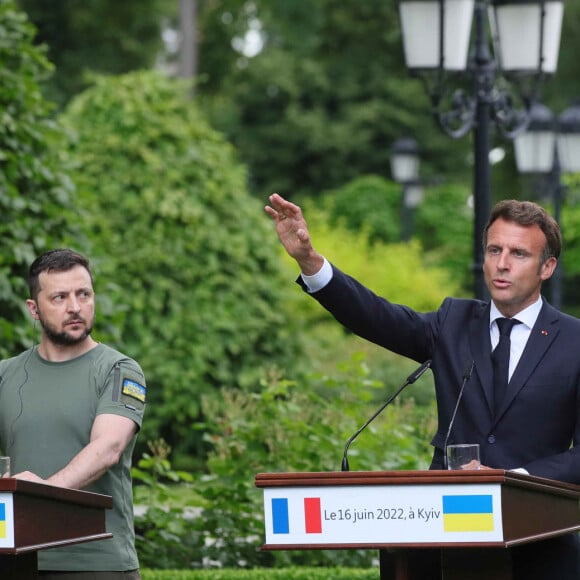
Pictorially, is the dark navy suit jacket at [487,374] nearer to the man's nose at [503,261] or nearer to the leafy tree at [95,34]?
the man's nose at [503,261]

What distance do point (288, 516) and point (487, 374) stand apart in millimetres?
811

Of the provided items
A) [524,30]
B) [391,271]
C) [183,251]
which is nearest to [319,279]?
[524,30]

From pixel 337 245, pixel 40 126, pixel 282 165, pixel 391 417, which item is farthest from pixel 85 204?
pixel 282 165

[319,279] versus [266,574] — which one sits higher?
[319,279]

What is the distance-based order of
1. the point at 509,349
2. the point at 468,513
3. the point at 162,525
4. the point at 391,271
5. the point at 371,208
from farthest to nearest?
the point at 371,208 < the point at 391,271 < the point at 162,525 < the point at 509,349 < the point at 468,513

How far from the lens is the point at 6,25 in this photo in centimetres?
776

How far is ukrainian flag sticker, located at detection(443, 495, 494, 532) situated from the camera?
11.6 feet

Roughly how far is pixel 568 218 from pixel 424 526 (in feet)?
71.2

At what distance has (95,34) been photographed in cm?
3006

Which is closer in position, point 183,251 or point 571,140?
point 183,251

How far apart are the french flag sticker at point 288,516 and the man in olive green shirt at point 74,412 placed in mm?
712

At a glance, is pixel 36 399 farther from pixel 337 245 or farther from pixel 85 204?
pixel 337 245

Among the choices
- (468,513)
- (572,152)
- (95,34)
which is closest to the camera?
(468,513)

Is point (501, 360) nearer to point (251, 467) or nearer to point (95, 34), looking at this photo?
point (251, 467)
